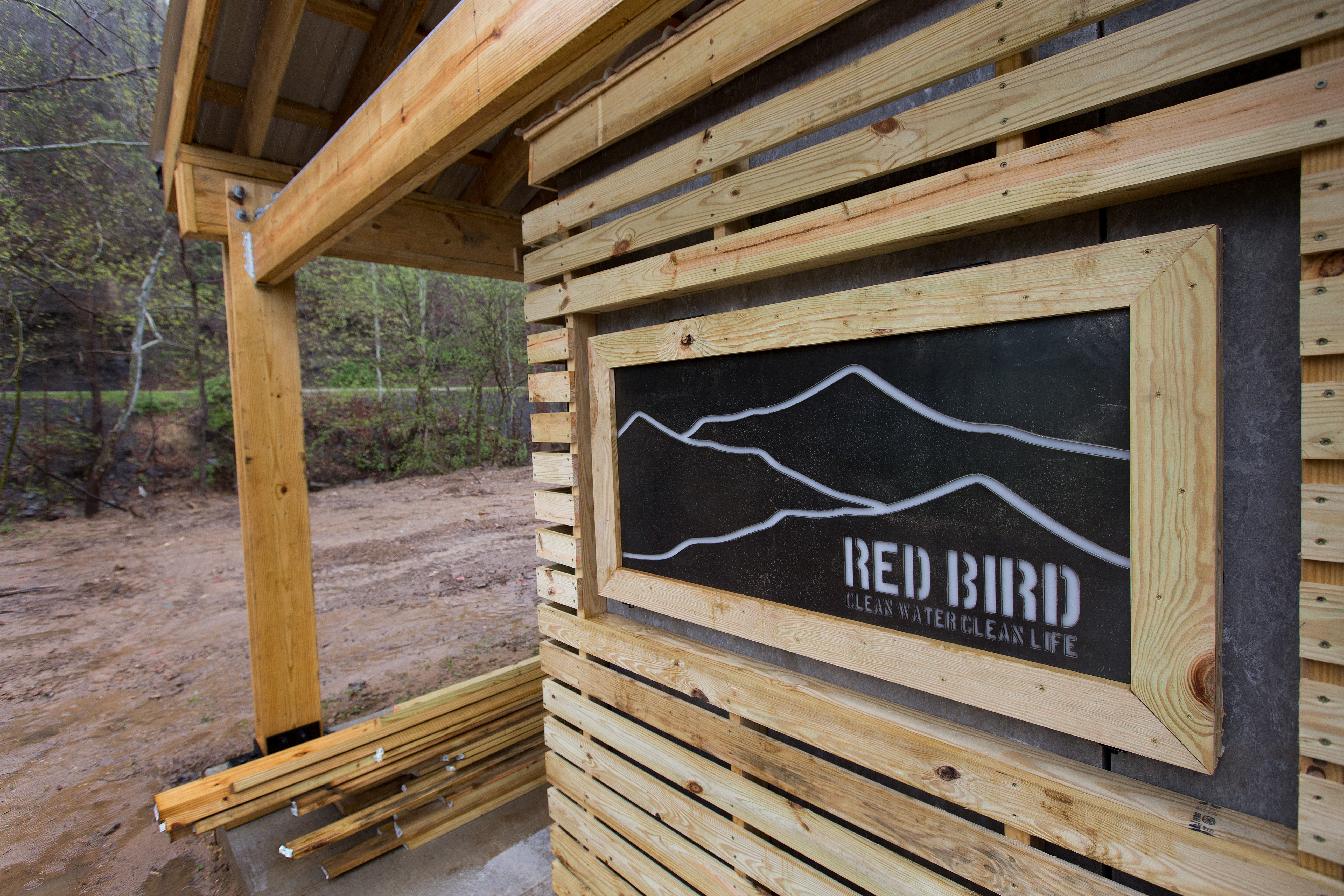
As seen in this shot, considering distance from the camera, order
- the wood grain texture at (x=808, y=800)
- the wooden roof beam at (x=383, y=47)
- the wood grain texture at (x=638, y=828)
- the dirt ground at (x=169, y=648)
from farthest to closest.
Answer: the dirt ground at (x=169, y=648), the wooden roof beam at (x=383, y=47), the wood grain texture at (x=638, y=828), the wood grain texture at (x=808, y=800)

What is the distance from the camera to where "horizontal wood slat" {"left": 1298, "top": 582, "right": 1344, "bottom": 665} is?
919mm

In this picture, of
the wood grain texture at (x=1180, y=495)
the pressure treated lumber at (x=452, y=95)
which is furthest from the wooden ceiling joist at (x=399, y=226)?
the wood grain texture at (x=1180, y=495)

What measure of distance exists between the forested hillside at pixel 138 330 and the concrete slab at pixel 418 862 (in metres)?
8.02

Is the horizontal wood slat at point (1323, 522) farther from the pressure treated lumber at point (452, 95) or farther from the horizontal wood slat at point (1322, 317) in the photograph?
the pressure treated lumber at point (452, 95)

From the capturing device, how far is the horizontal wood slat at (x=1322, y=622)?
92 centimetres

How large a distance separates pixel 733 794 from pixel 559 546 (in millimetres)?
1148

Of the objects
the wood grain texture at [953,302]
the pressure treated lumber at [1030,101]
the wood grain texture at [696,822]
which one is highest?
the pressure treated lumber at [1030,101]

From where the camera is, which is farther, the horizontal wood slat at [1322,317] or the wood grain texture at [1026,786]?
the wood grain texture at [1026,786]

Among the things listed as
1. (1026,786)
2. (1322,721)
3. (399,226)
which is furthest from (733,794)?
(399,226)

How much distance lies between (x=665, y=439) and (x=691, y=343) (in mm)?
361

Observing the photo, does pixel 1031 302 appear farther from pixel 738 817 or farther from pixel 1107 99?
pixel 738 817

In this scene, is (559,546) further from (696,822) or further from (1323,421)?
(1323,421)

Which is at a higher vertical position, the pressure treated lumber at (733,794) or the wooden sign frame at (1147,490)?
the wooden sign frame at (1147,490)

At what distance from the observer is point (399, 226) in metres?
3.98
